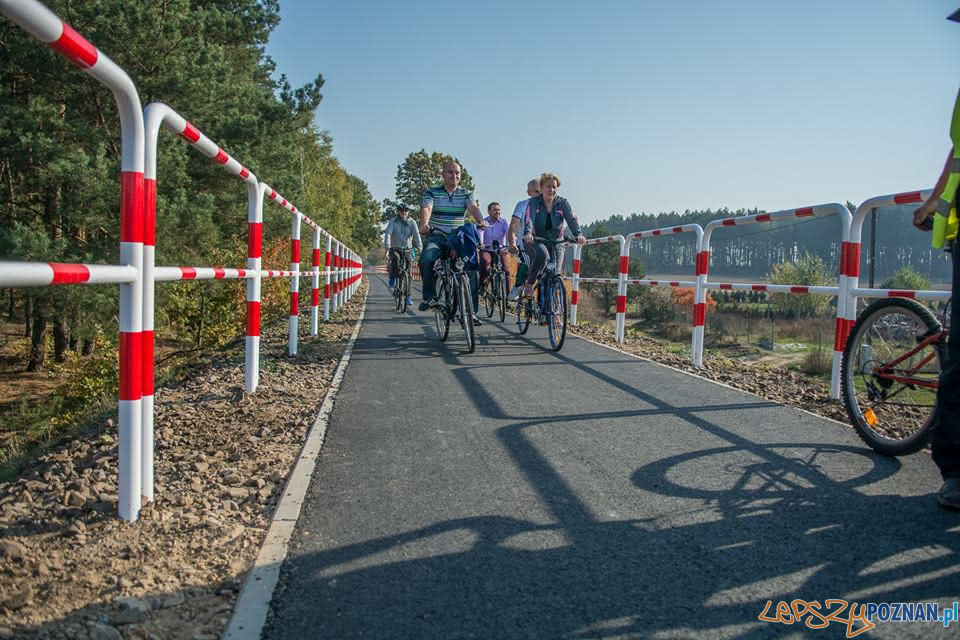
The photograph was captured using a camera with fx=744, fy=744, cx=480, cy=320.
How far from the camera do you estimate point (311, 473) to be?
3607 millimetres

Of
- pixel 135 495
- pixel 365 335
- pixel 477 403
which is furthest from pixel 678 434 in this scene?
pixel 365 335

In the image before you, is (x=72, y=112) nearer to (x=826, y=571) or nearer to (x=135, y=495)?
(x=135, y=495)

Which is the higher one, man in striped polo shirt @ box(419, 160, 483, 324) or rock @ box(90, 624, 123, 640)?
man in striped polo shirt @ box(419, 160, 483, 324)

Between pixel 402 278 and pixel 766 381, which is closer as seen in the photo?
pixel 766 381

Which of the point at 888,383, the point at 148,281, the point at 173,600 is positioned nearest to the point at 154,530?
the point at 173,600

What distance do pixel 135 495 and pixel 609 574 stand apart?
1.81 meters

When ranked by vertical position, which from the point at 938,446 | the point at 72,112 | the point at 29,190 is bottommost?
the point at 938,446

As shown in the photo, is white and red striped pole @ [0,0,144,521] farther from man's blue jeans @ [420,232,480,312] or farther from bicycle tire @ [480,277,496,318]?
bicycle tire @ [480,277,496,318]

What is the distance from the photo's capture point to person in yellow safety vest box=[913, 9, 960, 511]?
118 inches

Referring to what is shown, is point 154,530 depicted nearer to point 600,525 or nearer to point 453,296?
point 600,525

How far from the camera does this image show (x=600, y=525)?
9.55ft

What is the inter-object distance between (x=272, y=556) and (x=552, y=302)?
645 centimetres

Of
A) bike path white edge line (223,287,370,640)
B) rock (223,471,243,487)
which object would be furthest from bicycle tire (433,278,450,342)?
rock (223,471,243,487)

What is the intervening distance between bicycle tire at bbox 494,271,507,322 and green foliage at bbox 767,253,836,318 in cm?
7231
